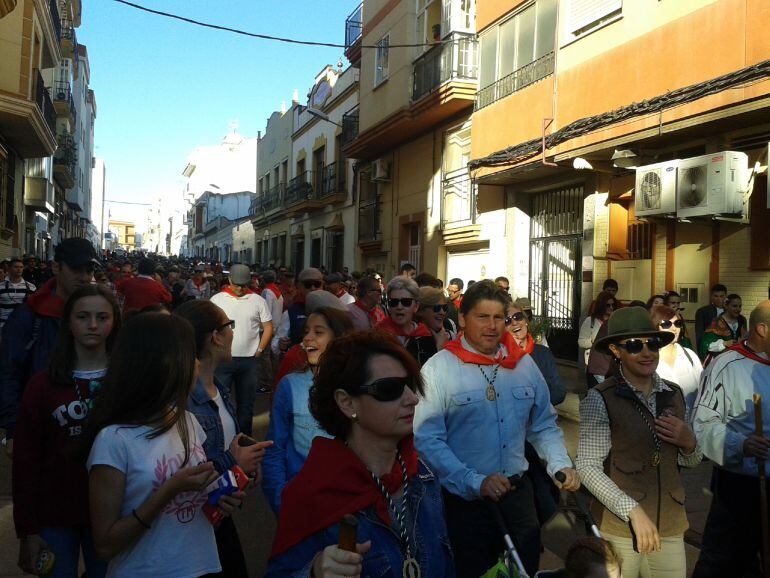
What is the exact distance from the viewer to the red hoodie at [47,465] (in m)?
2.90

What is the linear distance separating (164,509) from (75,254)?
2241mm

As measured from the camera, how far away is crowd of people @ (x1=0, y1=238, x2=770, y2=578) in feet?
6.93

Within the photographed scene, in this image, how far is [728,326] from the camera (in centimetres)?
901

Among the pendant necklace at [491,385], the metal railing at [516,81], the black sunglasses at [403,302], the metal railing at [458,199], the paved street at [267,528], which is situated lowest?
the paved street at [267,528]

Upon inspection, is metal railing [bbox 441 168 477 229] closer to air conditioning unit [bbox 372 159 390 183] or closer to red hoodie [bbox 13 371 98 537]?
air conditioning unit [bbox 372 159 390 183]

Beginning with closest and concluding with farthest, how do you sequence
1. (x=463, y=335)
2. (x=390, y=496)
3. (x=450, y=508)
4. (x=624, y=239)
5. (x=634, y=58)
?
(x=390, y=496) < (x=450, y=508) < (x=463, y=335) < (x=634, y=58) < (x=624, y=239)

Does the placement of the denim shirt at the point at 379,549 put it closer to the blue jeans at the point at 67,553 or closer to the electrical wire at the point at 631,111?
the blue jeans at the point at 67,553

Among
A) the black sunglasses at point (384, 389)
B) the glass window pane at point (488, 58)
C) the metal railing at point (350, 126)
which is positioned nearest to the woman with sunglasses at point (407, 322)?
the black sunglasses at point (384, 389)

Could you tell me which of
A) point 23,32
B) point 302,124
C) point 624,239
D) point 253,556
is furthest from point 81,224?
point 253,556

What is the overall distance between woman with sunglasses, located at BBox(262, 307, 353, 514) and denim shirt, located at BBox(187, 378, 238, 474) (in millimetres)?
269

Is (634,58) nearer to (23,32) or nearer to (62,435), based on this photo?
(62,435)

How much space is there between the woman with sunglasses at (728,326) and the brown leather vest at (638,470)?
5.58 metres

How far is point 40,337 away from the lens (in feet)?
13.0

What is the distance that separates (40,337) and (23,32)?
1679 centimetres
